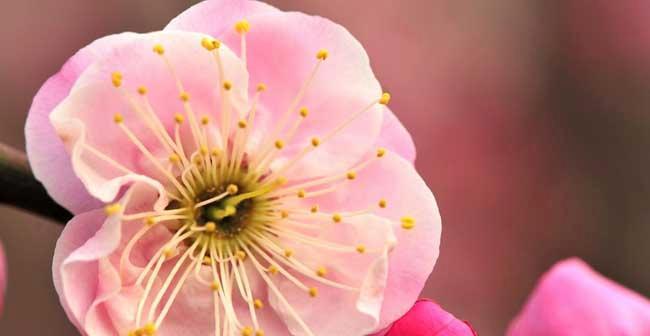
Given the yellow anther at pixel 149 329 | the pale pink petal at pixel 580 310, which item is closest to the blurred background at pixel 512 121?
the pale pink petal at pixel 580 310

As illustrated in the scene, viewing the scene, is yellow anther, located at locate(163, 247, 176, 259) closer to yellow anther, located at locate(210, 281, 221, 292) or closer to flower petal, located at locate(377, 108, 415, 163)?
yellow anther, located at locate(210, 281, 221, 292)

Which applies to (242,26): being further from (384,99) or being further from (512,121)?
(512,121)

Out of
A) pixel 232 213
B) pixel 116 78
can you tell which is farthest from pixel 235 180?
pixel 116 78

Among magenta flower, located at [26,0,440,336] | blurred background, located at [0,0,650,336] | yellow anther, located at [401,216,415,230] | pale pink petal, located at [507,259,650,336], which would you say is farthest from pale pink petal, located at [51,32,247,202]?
blurred background, located at [0,0,650,336]

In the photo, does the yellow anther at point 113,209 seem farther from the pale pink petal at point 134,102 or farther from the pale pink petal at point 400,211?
the pale pink petal at point 400,211

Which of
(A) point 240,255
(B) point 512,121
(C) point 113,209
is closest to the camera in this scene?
(C) point 113,209

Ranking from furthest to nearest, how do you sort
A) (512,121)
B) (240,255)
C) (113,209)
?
(512,121) < (240,255) < (113,209)

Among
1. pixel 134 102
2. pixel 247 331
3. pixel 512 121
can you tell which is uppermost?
pixel 134 102

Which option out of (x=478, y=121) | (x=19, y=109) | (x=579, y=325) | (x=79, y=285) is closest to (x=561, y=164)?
(x=478, y=121)
